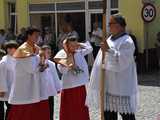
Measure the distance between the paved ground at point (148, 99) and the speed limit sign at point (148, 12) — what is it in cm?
194

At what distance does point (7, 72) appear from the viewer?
8.89 m

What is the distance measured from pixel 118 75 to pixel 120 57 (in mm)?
284

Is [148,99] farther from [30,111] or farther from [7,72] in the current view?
[30,111]

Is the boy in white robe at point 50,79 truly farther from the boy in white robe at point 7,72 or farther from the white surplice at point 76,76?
the boy in white robe at point 7,72

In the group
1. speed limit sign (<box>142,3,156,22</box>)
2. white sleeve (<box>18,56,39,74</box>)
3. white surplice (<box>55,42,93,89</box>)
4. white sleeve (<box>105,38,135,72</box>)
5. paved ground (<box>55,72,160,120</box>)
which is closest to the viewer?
white sleeve (<box>105,38,135,72</box>)

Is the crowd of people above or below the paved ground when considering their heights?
above

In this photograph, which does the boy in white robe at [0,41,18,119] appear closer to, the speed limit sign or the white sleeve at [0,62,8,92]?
the white sleeve at [0,62,8,92]

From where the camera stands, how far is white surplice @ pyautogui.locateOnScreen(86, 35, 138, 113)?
7.23 m

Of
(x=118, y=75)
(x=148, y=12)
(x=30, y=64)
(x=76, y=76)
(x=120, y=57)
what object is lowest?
(x=76, y=76)

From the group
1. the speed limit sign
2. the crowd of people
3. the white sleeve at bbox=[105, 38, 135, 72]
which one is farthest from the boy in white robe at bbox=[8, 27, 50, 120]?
the speed limit sign

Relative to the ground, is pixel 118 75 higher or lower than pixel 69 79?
higher

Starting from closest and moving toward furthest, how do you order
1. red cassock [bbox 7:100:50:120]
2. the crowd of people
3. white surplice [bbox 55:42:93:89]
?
the crowd of people
red cassock [bbox 7:100:50:120]
white surplice [bbox 55:42:93:89]

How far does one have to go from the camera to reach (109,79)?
292 inches

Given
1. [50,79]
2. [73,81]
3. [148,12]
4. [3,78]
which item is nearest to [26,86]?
[50,79]
